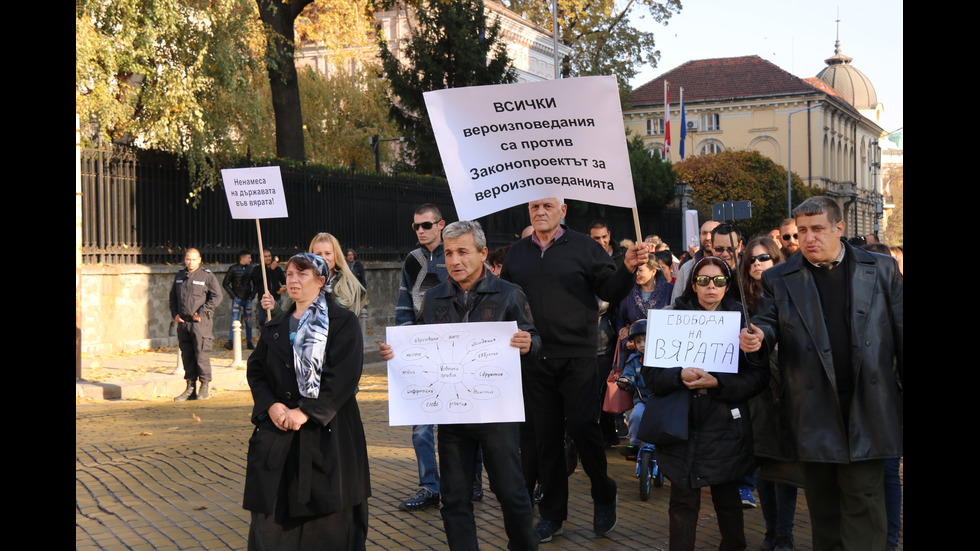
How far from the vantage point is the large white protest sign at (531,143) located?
18.4 ft

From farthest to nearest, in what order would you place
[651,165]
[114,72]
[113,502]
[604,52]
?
[604,52], [651,165], [114,72], [113,502]

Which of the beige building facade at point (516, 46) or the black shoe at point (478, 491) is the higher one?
the beige building facade at point (516, 46)

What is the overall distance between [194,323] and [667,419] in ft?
30.3

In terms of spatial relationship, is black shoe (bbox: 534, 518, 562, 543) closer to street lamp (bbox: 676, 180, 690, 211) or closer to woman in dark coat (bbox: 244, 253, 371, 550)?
woman in dark coat (bbox: 244, 253, 371, 550)

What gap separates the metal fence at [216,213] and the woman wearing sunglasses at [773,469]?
13780 millimetres

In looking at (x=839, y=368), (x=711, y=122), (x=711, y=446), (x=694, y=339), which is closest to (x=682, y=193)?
(x=694, y=339)

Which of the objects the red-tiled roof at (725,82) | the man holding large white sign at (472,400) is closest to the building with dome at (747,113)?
the red-tiled roof at (725,82)

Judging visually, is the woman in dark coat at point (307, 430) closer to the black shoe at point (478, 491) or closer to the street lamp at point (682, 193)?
the black shoe at point (478, 491)

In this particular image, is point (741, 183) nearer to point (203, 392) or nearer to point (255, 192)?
point (203, 392)

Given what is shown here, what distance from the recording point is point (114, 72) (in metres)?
16.0

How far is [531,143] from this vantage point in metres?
5.73
